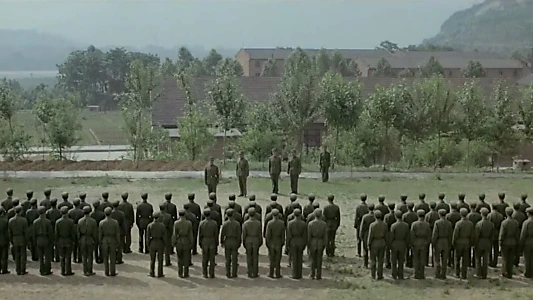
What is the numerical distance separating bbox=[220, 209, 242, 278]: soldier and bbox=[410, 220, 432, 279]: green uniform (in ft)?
11.9

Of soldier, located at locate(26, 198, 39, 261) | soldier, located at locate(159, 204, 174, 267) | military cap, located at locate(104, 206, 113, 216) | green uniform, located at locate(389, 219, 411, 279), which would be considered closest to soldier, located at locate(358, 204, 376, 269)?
green uniform, located at locate(389, 219, 411, 279)

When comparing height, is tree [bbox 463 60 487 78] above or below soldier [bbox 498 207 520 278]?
above

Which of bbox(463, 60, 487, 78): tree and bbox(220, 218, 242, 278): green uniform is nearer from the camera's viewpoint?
bbox(220, 218, 242, 278): green uniform

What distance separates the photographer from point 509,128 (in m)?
32.2

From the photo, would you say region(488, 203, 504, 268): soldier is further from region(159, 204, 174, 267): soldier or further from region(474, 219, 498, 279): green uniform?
region(159, 204, 174, 267): soldier

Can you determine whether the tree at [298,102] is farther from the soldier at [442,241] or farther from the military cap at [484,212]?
the soldier at [442,241]

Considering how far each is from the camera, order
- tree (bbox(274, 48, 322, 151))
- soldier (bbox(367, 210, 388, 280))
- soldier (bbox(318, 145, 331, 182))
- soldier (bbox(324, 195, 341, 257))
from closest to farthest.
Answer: soldier (bbox(367, 210, 388, 280)), soldier (bbox(324, 195, 341, 257)), soldier (bbox(318, 145, 331, 182)), tree (bbox(274, 48, 322, 151))

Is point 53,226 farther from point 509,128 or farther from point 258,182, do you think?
point 509,128

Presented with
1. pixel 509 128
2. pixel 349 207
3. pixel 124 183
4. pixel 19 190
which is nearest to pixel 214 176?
pixel 349 207

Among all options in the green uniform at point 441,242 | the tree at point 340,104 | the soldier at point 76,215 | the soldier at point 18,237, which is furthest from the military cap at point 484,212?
the tree at point 340,104

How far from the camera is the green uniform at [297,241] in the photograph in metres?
14.4

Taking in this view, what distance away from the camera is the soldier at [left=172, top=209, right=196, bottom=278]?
46.9ft

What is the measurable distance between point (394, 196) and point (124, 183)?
10.1 meters

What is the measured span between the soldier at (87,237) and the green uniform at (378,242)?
5.74 m
